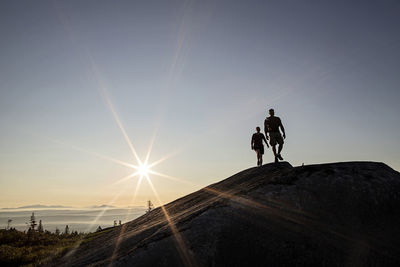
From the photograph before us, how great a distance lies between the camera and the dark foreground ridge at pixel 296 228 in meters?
5.01

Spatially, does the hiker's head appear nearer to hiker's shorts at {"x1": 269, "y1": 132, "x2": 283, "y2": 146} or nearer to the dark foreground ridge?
hiker's shorts at {"x1": 269, "y1": 132, "x2": 283, "y2": 146}

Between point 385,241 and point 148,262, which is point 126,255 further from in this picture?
point 385,241

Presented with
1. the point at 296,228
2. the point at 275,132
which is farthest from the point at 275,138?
the point at 296,228

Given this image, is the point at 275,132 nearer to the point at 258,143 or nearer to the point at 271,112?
the point at 271,112

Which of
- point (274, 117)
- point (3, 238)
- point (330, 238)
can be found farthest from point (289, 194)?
point (3, 238)

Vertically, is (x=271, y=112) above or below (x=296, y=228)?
above

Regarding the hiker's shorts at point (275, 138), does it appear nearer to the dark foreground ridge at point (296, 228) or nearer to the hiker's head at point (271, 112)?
the hiker's head at point (271, 112)

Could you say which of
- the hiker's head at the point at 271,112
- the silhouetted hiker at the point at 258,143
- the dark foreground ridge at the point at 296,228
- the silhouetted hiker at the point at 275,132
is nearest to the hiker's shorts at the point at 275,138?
the silhouetted hiker at the point at 275,132

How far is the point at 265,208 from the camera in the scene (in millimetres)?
Answer: 5852

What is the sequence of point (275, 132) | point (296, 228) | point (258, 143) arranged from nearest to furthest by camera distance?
point (296, 228), point (275, 132), point (258, 143)

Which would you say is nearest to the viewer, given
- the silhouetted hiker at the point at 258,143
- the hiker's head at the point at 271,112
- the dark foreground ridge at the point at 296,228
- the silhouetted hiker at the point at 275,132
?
the dark foreground ridge at the point at 296,228

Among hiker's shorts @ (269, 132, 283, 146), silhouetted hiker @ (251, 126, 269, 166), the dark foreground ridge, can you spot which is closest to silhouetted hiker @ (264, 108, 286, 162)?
hiker's shorts @ (269, 132, 283, 146)

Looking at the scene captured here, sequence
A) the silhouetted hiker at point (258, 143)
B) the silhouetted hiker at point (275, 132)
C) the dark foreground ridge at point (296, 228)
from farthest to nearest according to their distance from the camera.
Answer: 1. the silhouetted hiker at point (258, 143)
2. the silhouetted hiker at point (275, 132)
3. the dark foreground ridge at point (296, 228)

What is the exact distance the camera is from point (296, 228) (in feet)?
17.9
